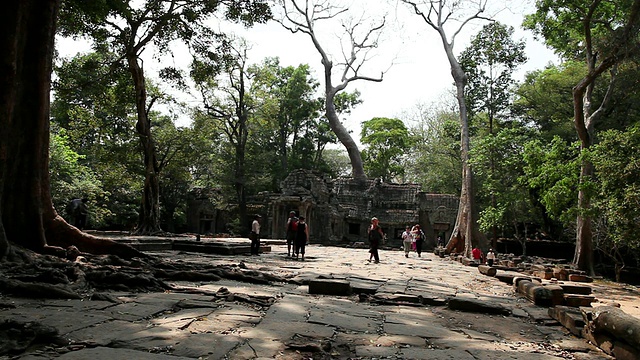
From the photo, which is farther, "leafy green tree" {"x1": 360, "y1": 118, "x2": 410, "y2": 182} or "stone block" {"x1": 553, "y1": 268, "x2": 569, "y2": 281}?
"leafy green tree" {"x1": 360, "y1": 118, "x2": 410, "y2": 182}

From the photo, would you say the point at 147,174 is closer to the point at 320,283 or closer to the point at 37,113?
the point at 37,113

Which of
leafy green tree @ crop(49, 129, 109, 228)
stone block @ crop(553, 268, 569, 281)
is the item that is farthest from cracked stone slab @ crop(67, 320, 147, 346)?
leafy green tree @ crop(49, 129, 109, 228)

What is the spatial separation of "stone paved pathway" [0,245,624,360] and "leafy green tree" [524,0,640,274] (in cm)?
1084

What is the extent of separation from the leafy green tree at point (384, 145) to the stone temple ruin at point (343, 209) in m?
8.68

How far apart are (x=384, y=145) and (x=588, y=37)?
26799mm

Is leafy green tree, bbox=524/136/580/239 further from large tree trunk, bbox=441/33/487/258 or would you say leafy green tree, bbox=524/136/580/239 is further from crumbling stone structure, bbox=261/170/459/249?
crumbling stone structure, bbox=261/170/459/249

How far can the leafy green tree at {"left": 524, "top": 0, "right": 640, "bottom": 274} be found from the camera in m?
14.4

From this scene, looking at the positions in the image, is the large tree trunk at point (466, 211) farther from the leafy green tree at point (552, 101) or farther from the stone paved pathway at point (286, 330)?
the stone paved pathway at point (286, 330)

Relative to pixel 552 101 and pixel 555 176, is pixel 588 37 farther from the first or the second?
pixel 552 101

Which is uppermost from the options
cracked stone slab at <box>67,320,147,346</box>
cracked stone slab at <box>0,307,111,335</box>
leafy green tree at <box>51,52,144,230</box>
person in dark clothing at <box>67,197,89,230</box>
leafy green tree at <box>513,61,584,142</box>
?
leafy green tree at <box>513,61,584,142</box>

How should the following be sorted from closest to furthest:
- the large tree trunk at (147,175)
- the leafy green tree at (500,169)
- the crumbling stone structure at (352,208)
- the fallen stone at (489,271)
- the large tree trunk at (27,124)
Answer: the large tree trunk at (27,124)
the fallen stone at (489,271)
the large tree trunk at (147,175)
the leafy green tree at (500,169)
the crumbling stone structure at (352,208)

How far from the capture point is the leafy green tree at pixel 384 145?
134 feet

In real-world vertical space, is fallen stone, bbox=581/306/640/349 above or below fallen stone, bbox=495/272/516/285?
above

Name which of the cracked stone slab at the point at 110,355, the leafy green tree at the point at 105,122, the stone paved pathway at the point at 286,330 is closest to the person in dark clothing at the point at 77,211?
the leafy green tree at the point at 105,122
